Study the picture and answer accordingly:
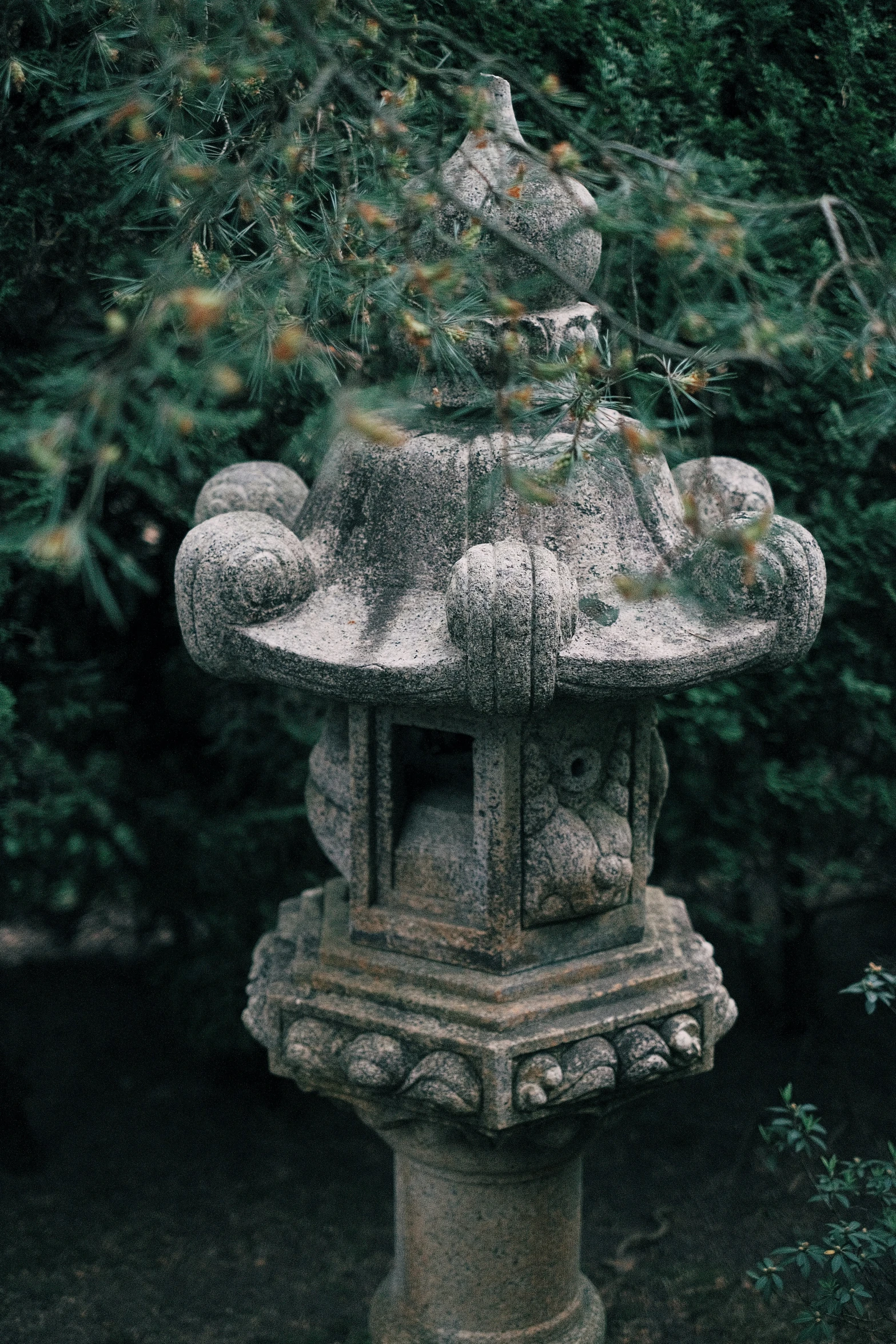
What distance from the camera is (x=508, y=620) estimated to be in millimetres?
2455

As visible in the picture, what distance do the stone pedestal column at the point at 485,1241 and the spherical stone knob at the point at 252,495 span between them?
1.39 metres

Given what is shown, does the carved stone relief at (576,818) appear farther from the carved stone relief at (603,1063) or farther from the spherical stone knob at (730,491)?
the spherical stone knob at (730,491)

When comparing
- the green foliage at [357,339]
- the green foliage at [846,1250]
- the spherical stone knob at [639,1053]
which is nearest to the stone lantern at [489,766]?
the spherical stone knob at [639,1053]

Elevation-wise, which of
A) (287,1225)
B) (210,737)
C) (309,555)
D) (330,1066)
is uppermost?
(309,555)

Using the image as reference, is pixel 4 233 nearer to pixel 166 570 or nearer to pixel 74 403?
pixel 166 570

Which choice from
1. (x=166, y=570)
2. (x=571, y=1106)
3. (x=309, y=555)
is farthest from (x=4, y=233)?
(x=571, y=1106)

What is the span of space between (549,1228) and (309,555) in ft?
5.57

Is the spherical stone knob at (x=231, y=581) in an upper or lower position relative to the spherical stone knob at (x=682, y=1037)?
upper

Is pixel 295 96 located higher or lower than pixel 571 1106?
higher

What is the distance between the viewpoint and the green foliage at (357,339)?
2344 millimetres

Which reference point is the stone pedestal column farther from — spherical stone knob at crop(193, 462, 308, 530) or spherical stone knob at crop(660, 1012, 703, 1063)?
spherical stone knob at crop(193, 462, 308, 530)

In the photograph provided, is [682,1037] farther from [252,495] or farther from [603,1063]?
[252,495]

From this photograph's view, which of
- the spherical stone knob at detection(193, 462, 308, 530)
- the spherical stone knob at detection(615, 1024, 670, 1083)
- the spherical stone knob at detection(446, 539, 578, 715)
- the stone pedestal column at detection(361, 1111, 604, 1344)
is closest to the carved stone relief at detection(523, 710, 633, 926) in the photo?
the spherical stone knob at detection(615, 1024, 670, 1083)

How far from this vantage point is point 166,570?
463 centimetres
